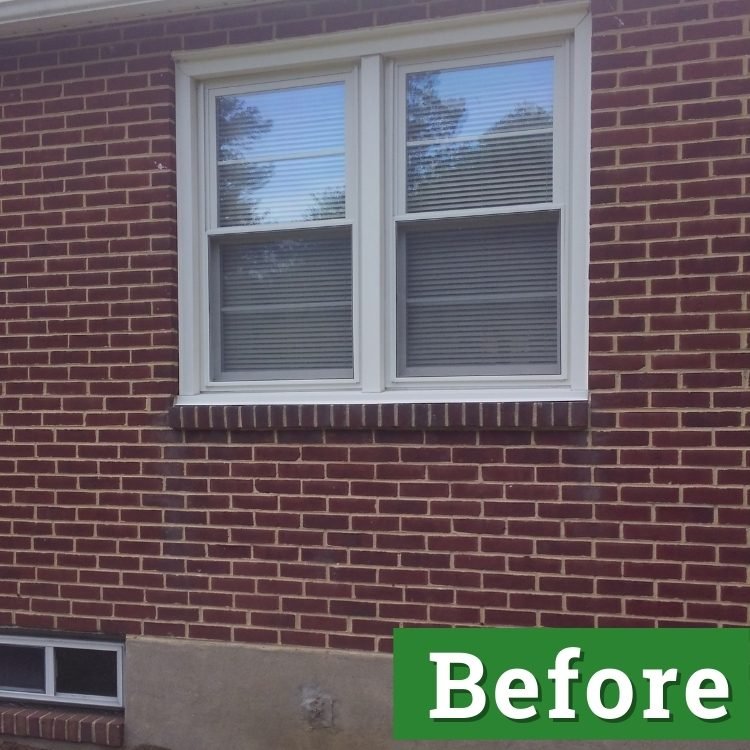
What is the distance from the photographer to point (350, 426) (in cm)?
328

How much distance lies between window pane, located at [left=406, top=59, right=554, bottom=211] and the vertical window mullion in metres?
0.15

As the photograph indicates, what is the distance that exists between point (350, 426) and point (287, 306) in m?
0.71

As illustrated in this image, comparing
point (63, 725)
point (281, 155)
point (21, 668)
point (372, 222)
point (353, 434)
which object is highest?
point (281, 155)

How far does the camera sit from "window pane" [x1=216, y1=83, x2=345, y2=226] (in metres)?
3.48

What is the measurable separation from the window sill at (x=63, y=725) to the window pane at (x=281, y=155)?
8.16 feet

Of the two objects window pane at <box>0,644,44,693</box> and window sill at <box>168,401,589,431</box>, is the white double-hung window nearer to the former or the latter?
window sill at <box>168,401,589,431</box>

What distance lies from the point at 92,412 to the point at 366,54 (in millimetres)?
2133

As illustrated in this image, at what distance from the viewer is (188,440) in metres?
3.49

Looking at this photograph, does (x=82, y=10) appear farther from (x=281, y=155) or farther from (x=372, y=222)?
(x=372, y=222)

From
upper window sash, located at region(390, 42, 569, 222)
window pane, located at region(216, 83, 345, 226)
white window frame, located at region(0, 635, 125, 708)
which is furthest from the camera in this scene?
white window frame, located at region(0, 635, 125, 708)

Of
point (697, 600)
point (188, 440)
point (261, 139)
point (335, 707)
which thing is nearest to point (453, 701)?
point (335, 707)

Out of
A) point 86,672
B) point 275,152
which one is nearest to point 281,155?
point 275,152

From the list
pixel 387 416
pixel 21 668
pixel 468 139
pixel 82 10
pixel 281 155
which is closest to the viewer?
pixel 387 416

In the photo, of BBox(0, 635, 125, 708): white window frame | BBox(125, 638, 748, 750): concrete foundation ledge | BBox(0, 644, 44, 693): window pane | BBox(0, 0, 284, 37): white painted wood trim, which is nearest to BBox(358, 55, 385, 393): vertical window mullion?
BBox(0, 0, 284, 37): white painted wood trim
